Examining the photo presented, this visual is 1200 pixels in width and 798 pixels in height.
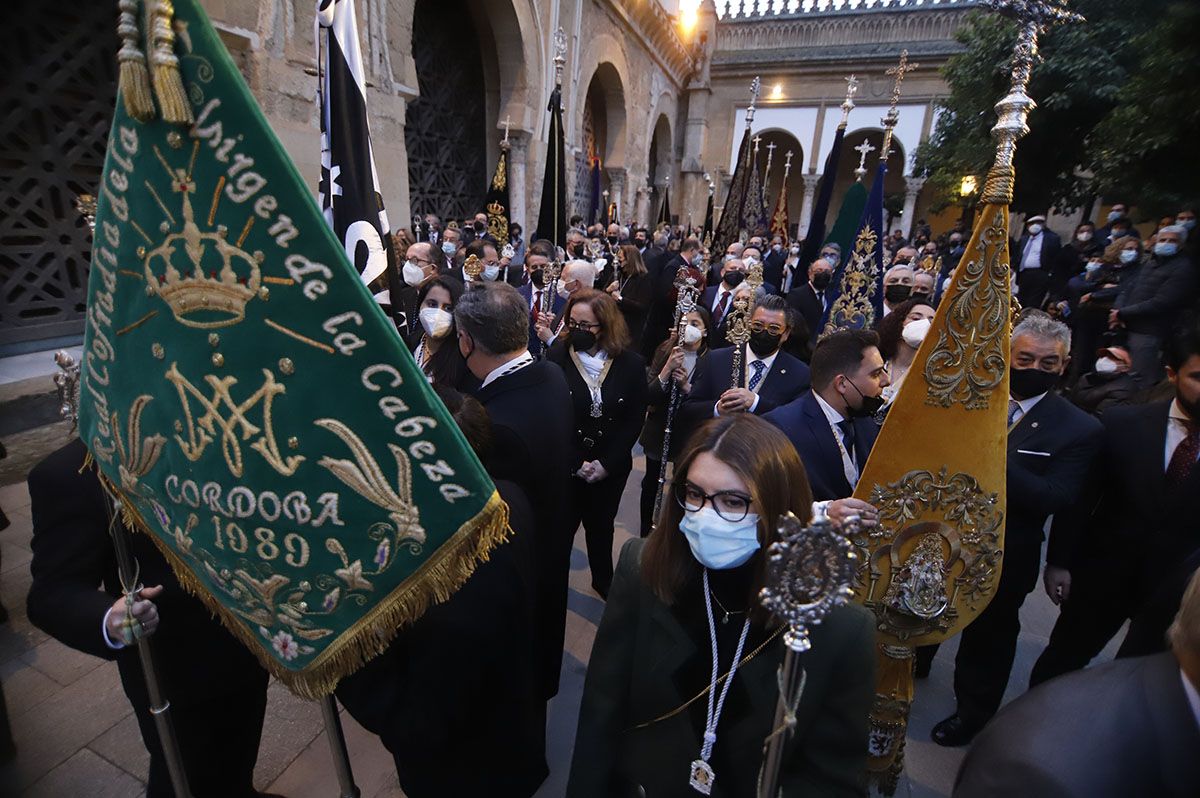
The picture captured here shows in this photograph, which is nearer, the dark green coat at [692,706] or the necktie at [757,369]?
the dark green coat at [692,706]

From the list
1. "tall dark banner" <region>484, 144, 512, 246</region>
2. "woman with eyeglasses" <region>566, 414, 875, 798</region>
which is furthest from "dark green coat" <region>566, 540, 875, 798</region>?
"tall dark banner" <region>484, 144, 512, 246</region>

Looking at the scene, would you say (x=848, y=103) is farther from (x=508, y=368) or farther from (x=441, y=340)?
(x=508, y=368)

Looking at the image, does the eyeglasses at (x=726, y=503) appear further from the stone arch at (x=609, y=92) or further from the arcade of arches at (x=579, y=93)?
the stone arch at (x=609, y=92)

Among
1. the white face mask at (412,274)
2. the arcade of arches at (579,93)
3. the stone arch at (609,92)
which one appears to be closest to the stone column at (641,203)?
the arcade of arches at (579,93)

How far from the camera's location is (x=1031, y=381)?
2.37 meters

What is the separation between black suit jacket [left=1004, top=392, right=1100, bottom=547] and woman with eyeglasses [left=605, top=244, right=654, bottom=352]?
4.08m

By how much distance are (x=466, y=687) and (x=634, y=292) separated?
5.39 metres

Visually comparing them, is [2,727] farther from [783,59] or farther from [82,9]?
[783,59]

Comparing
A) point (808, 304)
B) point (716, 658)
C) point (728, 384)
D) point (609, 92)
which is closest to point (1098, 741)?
point (716, 658)

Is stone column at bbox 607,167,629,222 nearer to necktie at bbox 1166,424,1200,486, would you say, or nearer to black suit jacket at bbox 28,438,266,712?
necktie at bbox 1166,424,1200,486

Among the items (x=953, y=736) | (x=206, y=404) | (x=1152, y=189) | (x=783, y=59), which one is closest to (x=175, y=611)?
(x=206, y=404)

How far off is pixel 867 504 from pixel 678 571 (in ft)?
2.65

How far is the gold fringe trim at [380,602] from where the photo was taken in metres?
1.12

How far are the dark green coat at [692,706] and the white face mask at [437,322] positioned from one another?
2065 mm
